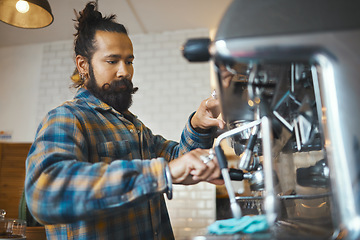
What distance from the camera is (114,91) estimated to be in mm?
1107

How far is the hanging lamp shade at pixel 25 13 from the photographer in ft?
5.12

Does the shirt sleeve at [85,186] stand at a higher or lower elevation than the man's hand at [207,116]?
lower

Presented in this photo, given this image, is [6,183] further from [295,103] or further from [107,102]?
[295,103]

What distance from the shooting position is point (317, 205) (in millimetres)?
785

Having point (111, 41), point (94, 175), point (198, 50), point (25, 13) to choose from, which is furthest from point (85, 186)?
point (25, 13)

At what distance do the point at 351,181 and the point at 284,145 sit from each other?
38 centimetres

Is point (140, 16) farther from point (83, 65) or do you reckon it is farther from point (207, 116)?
point (207, 116)

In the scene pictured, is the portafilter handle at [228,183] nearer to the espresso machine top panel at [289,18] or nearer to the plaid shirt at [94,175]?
the plaid shirt at [94,175]

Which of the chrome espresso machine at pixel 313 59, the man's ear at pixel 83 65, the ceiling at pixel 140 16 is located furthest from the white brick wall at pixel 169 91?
the chrome espresso machine at pixel 313 59

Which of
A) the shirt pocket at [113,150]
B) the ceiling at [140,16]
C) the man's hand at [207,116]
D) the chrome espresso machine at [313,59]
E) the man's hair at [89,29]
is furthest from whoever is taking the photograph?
the ceiling at [140,16]

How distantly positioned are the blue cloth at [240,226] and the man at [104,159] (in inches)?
4.7

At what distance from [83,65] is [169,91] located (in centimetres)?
175

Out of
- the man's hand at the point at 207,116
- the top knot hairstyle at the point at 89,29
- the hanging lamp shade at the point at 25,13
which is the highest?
the hanging lamp shade at the point at 25,13

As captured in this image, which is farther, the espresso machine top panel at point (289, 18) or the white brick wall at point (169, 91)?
the white brick wall at point (169, 91)
